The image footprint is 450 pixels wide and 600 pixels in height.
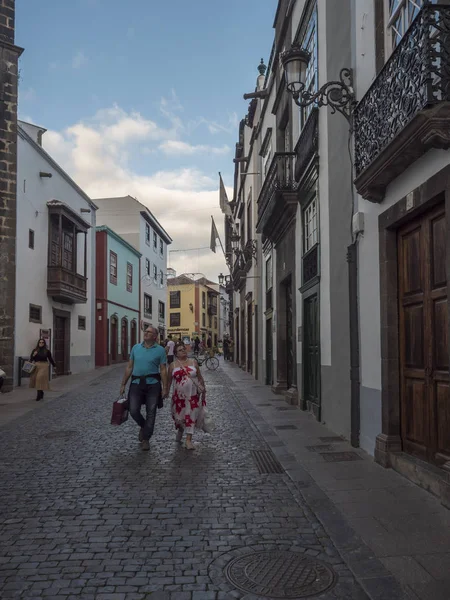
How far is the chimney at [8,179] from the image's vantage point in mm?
16484

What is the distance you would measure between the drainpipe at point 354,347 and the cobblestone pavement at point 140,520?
1.27 meters

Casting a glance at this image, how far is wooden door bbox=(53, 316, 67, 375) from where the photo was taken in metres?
22.6

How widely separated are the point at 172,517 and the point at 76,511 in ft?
2.83

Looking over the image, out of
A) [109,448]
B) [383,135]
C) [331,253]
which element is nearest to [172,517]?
[109,448]

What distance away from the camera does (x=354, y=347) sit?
25.2ft

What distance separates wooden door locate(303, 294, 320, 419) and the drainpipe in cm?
231

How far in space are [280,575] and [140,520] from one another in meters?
1.51

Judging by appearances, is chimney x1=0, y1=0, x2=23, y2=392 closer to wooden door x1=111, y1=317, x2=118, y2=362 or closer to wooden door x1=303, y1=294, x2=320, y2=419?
wooden door x1=303, y1=294, x2=320, y2=419

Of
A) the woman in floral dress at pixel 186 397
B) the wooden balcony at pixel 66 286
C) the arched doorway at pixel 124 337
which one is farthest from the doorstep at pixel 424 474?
the arched doorway at pixel 124 337

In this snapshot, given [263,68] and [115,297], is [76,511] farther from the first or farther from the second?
[115,297]

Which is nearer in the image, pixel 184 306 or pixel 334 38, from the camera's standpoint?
pixel 334 38

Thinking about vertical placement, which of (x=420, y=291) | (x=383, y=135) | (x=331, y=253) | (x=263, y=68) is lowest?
(x=420, y=291)

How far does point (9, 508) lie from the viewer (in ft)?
16.7

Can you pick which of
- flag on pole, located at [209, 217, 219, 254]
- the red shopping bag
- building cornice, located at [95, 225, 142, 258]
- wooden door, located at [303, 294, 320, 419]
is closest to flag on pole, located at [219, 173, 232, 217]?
flag on pole, located at [209, 217, 219, 254]
